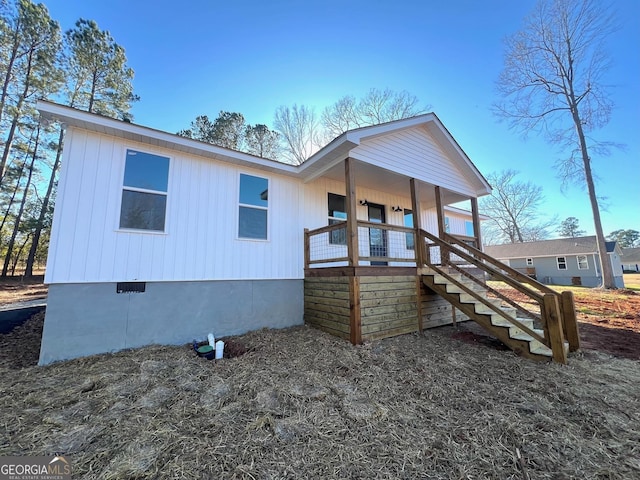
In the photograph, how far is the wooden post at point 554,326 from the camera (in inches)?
144

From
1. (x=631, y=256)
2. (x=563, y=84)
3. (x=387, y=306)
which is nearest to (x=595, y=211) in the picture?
(x=563, y=84)

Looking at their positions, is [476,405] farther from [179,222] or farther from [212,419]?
[179,222]

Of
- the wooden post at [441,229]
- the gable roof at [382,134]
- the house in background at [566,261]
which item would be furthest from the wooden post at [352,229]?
the house in background at [566,261]

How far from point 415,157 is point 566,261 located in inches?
962

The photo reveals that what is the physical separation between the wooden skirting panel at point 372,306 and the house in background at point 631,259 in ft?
165

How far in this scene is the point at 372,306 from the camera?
198 inches

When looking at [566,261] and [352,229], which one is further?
[566,261]

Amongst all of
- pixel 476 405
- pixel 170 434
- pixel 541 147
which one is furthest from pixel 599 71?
pixel 170 434

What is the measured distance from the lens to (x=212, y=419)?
2439 millimetres

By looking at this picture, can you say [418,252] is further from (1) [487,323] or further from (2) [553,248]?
(2) [553,248]

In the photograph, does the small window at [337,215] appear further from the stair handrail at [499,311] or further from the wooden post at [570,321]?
the wooden post at [570,321]

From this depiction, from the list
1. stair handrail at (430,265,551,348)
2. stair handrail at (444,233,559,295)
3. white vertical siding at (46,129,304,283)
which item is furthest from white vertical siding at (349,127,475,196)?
stair handrail at (430,265,551,348)

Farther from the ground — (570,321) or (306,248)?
(306,248)

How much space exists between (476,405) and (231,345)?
3.83 m
